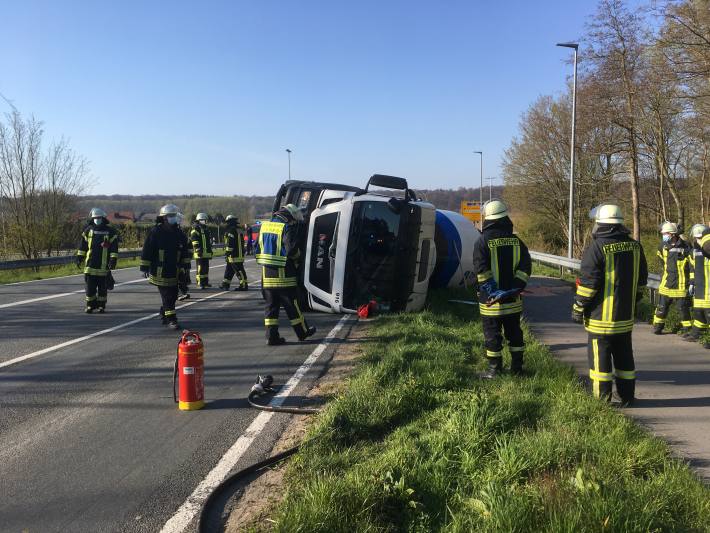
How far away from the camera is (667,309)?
842cm

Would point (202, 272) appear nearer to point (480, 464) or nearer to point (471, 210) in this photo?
point (480, 464)

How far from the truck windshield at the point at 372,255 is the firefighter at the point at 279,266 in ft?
5.03

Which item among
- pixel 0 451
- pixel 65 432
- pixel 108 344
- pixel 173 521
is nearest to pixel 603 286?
pixel 173 521

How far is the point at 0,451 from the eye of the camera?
416cm

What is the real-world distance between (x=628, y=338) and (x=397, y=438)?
2.52m

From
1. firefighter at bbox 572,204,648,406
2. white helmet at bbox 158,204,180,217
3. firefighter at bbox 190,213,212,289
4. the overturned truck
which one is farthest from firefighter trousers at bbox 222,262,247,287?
firefighter at bbox 572,204,648,406

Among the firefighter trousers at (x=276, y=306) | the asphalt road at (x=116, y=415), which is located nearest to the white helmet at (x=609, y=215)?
the asphalt road at (x=116, y=415)

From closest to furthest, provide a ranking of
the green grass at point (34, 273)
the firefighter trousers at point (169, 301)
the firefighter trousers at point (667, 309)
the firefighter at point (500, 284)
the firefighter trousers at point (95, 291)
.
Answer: the firefighter at point (500, 284), the firefighter trousers at point (667, 309), the firefighter trousers at point (169, 301), the firefighter trousers at point (95, 291), the green grass at point (34, 273)

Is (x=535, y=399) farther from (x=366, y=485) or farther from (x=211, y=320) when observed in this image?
(x=211, y=320)

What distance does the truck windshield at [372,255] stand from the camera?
9133mm

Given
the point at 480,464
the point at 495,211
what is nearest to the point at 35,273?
the point at 495,211

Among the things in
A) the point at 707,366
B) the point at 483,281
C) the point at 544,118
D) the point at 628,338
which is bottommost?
the point at 707,366

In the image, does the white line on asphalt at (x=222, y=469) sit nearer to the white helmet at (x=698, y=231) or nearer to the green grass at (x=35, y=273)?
the white helmet at (x=698, y=231)

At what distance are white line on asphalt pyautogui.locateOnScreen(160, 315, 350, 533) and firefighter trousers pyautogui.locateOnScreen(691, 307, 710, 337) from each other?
5.70 metres
